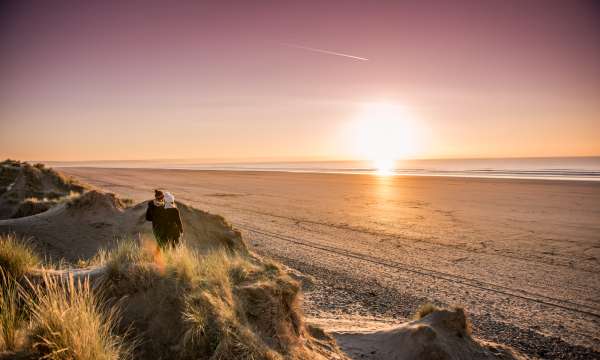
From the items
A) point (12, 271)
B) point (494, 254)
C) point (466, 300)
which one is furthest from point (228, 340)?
point (494, 254)

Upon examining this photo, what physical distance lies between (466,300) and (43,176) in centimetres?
2626

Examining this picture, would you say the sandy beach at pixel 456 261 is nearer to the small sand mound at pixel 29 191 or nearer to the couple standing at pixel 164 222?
the couple standing at pixel 164 222

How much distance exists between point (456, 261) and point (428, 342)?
7.06 m

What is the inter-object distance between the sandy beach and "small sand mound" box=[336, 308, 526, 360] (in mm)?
601

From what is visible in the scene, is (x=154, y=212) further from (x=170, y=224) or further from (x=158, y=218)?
(x=170, y=224)

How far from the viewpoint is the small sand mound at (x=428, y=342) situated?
527 cm

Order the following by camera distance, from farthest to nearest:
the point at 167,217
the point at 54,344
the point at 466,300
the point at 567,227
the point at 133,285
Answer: the point at 567,227 → the point at 466,300 → the point at 167,217 → the point at 133,285 → the point at 54,344

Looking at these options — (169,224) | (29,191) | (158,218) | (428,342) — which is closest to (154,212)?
(158,218)

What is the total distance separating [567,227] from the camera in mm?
16141

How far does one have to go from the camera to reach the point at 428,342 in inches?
208

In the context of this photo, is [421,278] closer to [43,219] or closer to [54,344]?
[54,344]

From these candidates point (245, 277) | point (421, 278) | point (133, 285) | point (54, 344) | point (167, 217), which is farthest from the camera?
point (421, 278)

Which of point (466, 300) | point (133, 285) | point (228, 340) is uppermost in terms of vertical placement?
point (133, 285)

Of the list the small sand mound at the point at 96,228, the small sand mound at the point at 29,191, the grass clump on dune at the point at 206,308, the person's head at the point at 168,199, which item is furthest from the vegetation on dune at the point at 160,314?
the small sand mound at the point at 29,191
